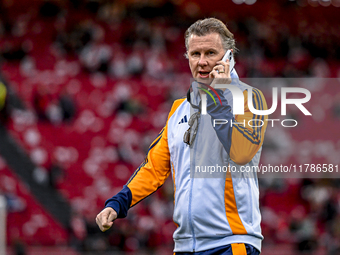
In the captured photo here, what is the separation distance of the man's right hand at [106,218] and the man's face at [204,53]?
0.85m

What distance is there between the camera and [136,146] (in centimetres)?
1070

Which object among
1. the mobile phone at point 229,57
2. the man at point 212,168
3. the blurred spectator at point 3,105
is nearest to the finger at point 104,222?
the man at point 212,168

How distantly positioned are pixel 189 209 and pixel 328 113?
32.2 ft

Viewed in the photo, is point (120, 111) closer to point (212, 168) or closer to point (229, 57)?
point (229, 57)

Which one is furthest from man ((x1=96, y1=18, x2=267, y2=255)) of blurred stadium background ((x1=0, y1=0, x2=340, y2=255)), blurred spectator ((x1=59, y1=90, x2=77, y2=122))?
blurred spectator ((x1=59, y1=90, x2=77, y2=122))

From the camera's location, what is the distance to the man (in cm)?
237

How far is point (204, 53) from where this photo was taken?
265 centimetres

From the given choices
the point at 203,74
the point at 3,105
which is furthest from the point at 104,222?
the point at 3,105

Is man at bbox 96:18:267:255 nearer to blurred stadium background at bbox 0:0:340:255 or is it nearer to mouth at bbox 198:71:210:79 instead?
mouth at bbox 198:71:210:79

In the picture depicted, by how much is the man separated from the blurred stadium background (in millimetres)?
6711

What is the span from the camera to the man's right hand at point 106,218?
2416mm

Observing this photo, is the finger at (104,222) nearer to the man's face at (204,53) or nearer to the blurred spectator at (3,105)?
the man's face at (204,53)

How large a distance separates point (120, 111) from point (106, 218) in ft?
28.6

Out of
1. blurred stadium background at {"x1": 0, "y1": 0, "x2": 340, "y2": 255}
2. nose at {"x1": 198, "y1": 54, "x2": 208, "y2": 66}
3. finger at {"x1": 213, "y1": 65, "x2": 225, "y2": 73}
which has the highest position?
nose at {"x1": 198, "y1": 54, "x2": 208, "y2": 66}
